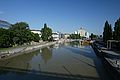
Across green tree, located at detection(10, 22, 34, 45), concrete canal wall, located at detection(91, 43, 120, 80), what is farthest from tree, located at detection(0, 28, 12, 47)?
concrete canal wall, located at detection(91, 43, 120, 80)

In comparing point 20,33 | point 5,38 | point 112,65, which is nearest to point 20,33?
point 20,33

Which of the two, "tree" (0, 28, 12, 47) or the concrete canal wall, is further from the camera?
"tree" (0, 28, 12, 47)

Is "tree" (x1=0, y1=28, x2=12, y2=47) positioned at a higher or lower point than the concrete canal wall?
higher

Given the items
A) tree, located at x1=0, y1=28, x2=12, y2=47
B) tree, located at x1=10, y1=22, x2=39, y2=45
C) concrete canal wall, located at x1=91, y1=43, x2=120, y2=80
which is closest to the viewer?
concrete canal wall, located at x1=91, y1=43, x2=120, y2=80

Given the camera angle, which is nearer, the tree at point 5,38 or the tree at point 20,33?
the tree at point 5,38

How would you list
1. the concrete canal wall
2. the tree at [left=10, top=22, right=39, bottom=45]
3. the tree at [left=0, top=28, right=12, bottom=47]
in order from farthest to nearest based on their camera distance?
the tree at [left=10, top=22, right=39, bottom=45]
the tree at [left=0, top=28, right=12, bottom=47]
the concrete canal wall

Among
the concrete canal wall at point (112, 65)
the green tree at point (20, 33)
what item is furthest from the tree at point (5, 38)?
the concrete canal wall at point (112, 65)

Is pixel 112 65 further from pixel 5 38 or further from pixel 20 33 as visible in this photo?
pixel 20 33

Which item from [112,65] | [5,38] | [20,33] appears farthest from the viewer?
[20,33]

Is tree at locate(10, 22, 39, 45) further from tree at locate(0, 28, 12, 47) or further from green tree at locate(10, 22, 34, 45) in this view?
tree at locate(0, 28, 12, 47)

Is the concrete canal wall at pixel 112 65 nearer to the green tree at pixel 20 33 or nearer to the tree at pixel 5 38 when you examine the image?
the tree at pixel 5 38

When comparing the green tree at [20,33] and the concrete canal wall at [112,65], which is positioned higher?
the green tree at [20,33]

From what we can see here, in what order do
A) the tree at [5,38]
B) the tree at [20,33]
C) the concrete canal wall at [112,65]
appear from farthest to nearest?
the tree at [20,33] < the tree at [5,38] < the concrete canal wall at [112,65]

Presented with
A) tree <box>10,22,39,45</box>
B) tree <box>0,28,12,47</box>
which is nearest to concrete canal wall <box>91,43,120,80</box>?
tree <box>0,28,12,47</box>
